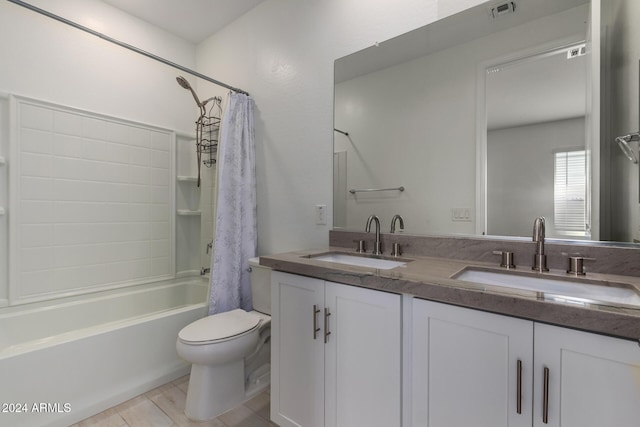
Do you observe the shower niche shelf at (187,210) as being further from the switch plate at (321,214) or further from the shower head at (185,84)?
the switch plate at (321,214)

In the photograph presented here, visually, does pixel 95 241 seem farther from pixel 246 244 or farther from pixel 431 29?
pixel 431 29

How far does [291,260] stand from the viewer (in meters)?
1.31

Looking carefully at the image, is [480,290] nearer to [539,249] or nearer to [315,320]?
[539,249]

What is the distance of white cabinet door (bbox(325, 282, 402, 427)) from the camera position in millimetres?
1012

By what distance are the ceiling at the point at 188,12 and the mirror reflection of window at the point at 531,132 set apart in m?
1.94

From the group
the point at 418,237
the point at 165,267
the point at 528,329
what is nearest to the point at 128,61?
the point at 165,267

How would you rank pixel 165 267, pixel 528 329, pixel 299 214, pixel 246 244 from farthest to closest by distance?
1. pixel 165 267
2. pixel 246 244
3. pixel 299 214
4. pixel 528 329

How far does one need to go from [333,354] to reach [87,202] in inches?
85.8

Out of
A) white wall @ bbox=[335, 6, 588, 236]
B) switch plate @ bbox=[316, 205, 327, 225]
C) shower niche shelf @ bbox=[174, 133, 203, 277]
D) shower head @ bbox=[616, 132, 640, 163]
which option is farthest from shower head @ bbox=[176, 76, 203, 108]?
shower head @ bbox=[616, 132, 640, 163]

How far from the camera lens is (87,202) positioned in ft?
7.15

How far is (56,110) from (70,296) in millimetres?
1328

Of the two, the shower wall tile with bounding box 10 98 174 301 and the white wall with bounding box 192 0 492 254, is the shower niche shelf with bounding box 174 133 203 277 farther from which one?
the white wall with bounding box 192 0 492 254

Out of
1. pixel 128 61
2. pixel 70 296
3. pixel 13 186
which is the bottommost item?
pixel 70 296

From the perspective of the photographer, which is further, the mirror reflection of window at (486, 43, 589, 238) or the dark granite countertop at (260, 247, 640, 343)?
the mirror reflection of window at (486, 43, 589, 238)
